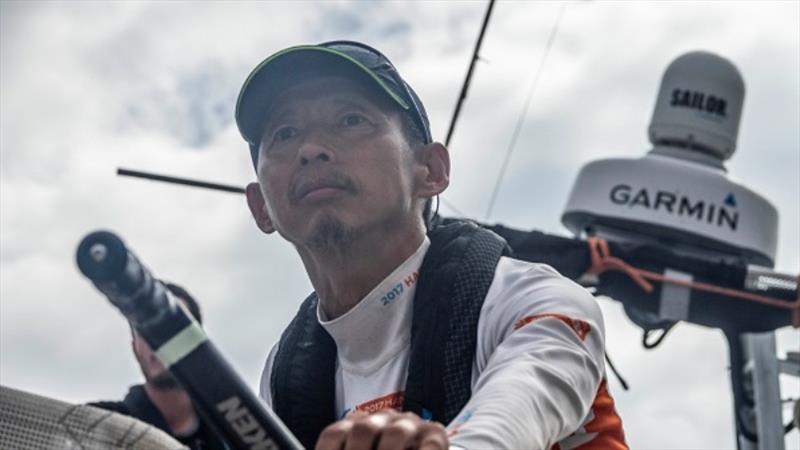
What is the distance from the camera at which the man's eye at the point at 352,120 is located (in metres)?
2.86

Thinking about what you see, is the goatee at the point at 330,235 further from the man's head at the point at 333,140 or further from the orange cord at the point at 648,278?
the orange cord at the point at 648,278

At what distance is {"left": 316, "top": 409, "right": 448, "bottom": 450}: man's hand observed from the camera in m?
1.45

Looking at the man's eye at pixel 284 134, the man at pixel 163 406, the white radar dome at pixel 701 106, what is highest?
the white radar dome at pixel 701 106

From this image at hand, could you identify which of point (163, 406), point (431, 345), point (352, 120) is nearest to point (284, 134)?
point (352, 120)

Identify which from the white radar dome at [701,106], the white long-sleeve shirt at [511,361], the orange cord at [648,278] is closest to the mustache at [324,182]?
the white long-sleeve shirt at [511,361]

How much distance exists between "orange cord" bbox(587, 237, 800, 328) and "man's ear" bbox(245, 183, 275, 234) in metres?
3.53

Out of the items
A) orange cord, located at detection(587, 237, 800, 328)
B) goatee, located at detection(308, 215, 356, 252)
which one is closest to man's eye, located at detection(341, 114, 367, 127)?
goatee, located at detection(308, 215, 356, 252)

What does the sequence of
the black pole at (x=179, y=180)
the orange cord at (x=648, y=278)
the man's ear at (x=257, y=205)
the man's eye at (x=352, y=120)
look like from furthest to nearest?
the orange cord at (x=648, y=278) < the black pole at (x=179, y=180) < the man's ear at (x=257, y=205) < the man's eye at (x=352, y=120)

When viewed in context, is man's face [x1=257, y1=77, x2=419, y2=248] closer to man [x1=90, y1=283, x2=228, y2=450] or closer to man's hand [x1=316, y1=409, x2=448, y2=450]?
man [x1=90, y1=283, x2=228, y2=450]

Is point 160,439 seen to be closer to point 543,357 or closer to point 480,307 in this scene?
point 543,357

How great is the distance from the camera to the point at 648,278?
6750 mm

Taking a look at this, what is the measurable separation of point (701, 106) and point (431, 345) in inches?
215

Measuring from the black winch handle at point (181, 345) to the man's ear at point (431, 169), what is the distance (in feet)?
5.57

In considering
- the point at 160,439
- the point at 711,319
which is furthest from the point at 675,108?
the point at 160,439
